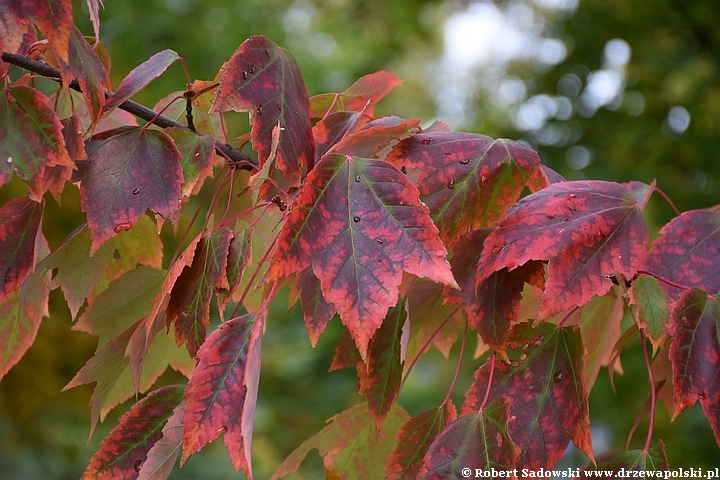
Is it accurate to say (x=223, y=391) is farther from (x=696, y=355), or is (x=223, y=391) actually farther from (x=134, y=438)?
(x=696, y=355)

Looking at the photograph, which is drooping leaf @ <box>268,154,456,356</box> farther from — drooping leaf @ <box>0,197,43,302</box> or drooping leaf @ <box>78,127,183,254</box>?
drooping leaf @ <box>0,197,43,302</box>

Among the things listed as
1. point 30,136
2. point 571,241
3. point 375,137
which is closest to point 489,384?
point 571,241

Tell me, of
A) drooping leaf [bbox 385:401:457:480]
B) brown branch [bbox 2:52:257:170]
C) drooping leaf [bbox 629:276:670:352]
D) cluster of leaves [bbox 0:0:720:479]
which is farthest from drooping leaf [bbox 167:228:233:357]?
drooping leaf [bbox 629:276:670:352]

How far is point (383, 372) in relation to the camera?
727 millimetres

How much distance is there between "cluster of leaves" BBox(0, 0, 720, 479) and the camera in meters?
0.61

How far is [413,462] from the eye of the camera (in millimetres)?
720

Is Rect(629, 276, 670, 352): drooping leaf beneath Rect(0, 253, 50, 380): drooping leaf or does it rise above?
beneath

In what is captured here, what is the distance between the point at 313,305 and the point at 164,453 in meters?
0.20

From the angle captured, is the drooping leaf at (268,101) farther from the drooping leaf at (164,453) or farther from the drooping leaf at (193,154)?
the drooping leaf at (164,453)

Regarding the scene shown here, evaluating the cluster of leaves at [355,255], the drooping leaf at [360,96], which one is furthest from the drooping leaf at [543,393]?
the drooping leaf at [360,96]

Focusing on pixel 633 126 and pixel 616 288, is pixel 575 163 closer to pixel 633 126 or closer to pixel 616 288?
pixel 633 126

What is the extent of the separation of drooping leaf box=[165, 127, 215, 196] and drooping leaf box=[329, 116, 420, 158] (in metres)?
0.13

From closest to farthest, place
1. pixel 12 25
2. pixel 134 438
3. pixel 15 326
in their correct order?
pixel 12 25 < pixel 134 438 < pixel 15 326

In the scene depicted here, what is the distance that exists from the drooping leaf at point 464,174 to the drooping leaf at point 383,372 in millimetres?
114
